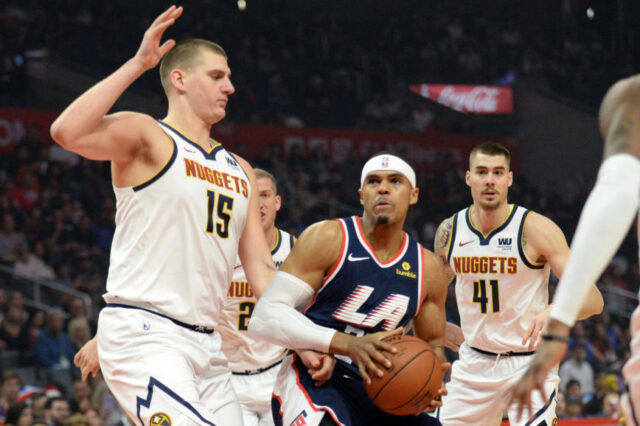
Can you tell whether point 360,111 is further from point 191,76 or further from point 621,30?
point 191,76

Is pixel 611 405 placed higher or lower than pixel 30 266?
lower

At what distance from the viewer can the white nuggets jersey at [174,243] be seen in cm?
411

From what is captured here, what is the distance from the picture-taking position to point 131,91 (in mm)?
17375

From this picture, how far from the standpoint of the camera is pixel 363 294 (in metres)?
4.61

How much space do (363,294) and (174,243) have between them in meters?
1.10

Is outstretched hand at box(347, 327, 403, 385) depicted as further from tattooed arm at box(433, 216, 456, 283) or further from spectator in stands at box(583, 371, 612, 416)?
spectator in stands at box(583, 371, 612, 416)

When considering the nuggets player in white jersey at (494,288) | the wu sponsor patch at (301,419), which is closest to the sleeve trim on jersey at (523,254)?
the nuggets player in white jersey at (494,288)

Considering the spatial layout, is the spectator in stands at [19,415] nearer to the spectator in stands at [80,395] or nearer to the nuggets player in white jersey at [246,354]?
the spectator in stands at [80,395]

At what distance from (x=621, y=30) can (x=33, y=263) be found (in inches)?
691

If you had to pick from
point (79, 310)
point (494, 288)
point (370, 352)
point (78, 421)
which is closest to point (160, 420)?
point (370, 352)

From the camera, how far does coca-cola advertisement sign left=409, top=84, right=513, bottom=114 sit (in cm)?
2162

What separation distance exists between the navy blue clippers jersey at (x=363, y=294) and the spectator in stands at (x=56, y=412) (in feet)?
17.2

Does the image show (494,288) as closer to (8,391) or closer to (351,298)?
(351,298)

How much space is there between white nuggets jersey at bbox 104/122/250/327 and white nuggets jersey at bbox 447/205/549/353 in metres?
2.79
